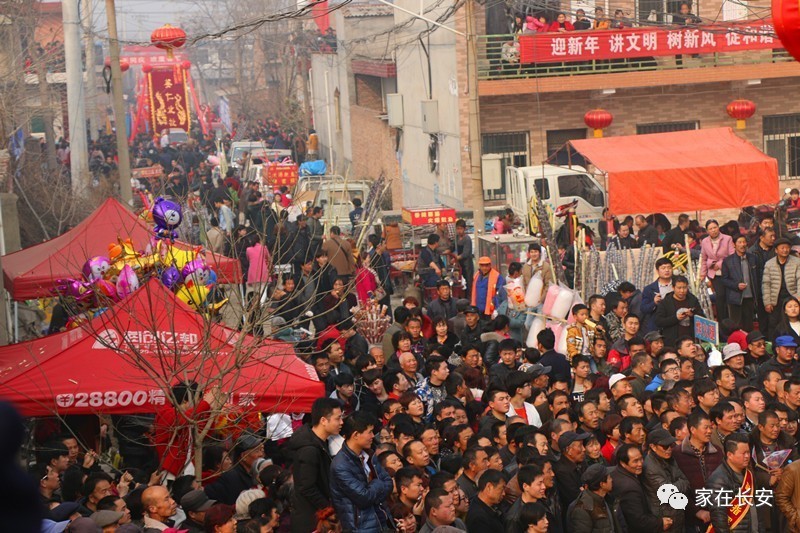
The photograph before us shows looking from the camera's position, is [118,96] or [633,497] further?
[118,96]

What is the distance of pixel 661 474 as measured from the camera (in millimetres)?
7637

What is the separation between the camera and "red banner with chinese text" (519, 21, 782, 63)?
81.6 ft

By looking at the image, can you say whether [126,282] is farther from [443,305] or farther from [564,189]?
[564,189]

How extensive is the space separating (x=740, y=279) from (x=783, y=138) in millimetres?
14771

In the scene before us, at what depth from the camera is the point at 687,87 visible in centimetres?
2766

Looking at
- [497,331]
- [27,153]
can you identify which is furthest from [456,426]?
[27,153]

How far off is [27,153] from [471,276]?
38.3 feet

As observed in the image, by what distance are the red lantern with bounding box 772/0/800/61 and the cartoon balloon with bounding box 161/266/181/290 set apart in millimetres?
5776

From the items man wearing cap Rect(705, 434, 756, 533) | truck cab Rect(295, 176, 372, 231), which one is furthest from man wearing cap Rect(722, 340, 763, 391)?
truck cab Rect(295, 176, 372, 231)

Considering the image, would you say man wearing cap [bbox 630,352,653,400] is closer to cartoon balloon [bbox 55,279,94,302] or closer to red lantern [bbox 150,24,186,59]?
cartoon balloon [bbox 55,279,94,302]

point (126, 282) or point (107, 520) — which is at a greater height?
point (126, 282)

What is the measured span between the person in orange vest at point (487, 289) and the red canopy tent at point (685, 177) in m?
2.23

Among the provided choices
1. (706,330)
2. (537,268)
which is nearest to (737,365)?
(706,330)

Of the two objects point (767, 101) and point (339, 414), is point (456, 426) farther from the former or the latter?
point (767, 101)
